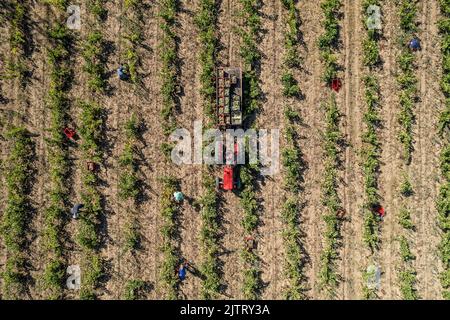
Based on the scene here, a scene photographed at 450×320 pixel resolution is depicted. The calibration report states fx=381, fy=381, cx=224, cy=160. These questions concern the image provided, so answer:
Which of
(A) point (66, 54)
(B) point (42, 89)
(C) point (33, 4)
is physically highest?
(C) point (33, 4)

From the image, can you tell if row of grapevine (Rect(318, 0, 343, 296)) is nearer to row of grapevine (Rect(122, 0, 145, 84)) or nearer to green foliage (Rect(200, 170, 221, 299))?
green foliage (Rect(200, 170, 221, 299))

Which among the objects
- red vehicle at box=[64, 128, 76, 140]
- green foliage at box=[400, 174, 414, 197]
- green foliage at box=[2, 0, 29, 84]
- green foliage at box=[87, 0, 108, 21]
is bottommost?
green foliage at box=[400, 174, 414, 197]

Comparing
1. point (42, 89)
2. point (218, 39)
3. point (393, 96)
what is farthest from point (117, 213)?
point (393, 96)

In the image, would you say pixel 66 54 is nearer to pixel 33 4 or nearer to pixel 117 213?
pixel 33 4

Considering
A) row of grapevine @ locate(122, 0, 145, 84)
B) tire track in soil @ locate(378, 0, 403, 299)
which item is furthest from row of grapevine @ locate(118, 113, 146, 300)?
tire track in soil @ locate(378, 0, 403, 299)

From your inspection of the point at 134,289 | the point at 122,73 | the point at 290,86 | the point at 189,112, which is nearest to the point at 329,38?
the point at 290,86
